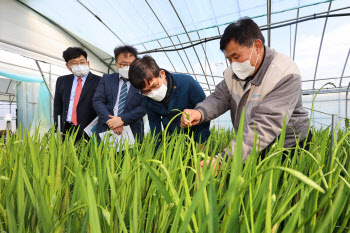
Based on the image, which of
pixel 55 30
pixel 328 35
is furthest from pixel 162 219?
pixel 328 35

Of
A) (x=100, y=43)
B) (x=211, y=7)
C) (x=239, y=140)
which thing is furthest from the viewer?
(x=100, y=43)

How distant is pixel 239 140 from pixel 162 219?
0.64 feet

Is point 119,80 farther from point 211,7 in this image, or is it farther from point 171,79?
point 211,7

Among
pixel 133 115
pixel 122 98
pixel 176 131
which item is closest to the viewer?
pixel 176 131

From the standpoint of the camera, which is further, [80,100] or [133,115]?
[80,100]

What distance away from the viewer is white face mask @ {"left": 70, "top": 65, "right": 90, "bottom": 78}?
166 centimetres

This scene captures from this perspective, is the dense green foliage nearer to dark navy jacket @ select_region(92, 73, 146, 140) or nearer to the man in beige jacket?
the man in beige jacket

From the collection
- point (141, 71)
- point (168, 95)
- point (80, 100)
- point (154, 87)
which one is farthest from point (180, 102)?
point (80, 100)

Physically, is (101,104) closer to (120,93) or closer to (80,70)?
(120,93)

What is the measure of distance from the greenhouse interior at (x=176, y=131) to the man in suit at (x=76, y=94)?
0.05 feet

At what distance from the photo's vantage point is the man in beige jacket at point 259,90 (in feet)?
2.40

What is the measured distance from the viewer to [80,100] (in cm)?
161

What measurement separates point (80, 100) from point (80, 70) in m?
0.23

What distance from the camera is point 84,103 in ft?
5.32
